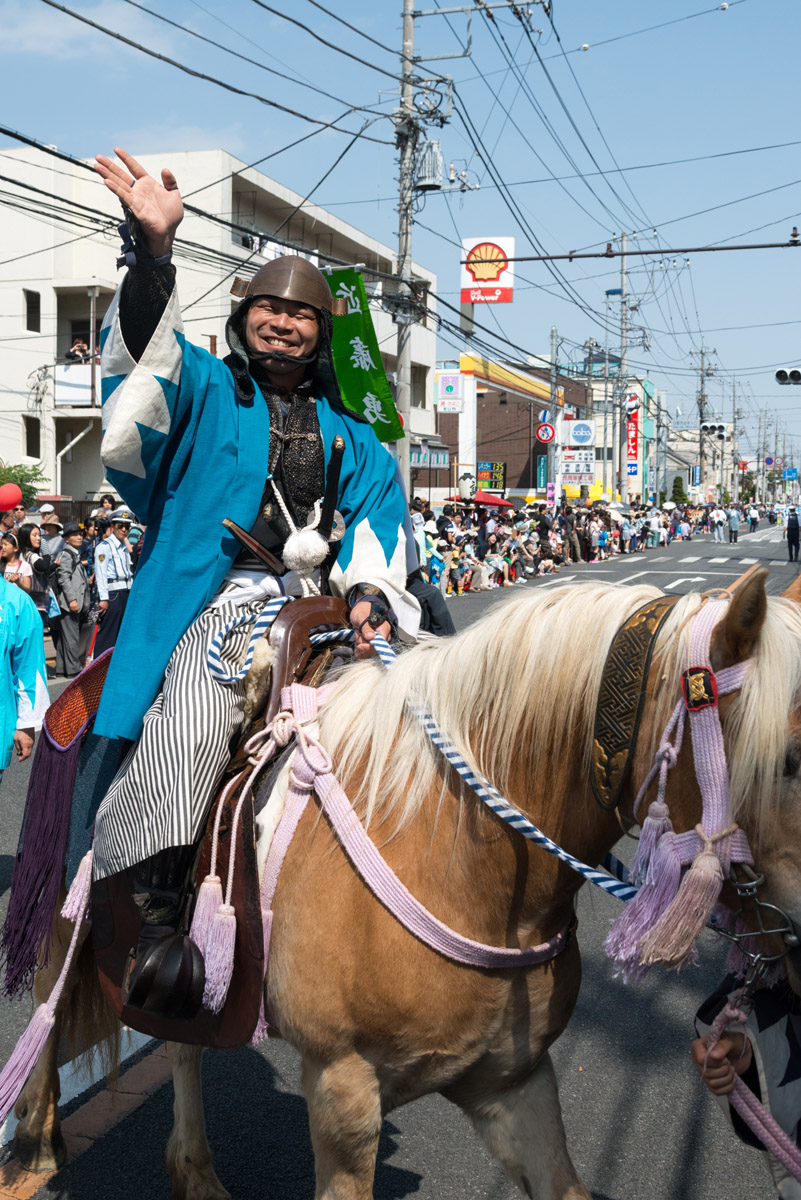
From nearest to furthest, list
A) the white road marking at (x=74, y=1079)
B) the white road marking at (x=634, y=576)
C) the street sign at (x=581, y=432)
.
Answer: the white road marking at (x=74, y=1079)
the white road marking at (x=634, y=576)
the street sign at (x=581, y=432)

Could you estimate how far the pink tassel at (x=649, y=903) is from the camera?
1.74m

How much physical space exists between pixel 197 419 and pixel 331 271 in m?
13.3

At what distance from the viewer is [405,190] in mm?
19781

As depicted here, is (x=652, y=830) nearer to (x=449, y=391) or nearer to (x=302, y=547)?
(x=302, y=547)

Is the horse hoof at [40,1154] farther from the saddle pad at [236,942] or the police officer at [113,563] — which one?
the police officer at [113,563]

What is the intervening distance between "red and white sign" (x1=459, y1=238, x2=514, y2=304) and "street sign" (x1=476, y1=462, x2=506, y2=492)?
19.1 metres

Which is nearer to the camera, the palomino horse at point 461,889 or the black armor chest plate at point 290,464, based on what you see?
the palomino horse at point 461,889

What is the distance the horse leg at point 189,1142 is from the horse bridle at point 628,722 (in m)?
1.72

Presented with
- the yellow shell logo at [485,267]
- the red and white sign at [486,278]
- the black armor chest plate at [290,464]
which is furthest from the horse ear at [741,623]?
the yellow shell logo at [485,267]

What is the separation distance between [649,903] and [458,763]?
49 centimetres

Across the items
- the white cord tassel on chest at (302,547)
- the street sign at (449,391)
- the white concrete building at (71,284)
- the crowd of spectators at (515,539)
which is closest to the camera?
the white cord tassel on chest at (302,547)

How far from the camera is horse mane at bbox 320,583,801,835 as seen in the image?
168 cm

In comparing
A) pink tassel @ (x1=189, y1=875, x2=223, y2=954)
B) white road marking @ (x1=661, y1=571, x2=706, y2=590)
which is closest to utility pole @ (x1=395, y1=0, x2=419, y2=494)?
white road marking @ (x1=661, y1=571, x2=706, y2=590)

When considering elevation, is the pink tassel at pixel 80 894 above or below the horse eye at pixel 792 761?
below
